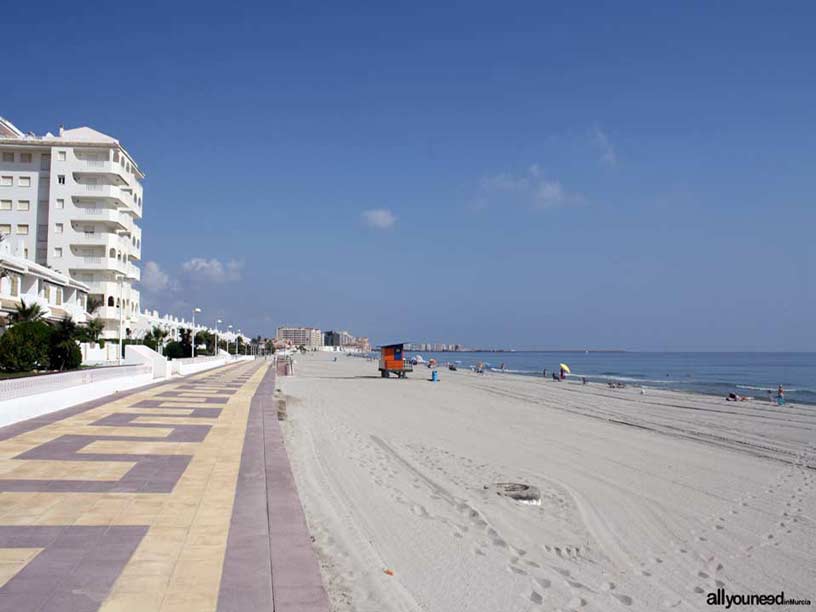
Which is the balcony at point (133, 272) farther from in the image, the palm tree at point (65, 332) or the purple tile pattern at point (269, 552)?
the purple tile pattern at point (269, 552)

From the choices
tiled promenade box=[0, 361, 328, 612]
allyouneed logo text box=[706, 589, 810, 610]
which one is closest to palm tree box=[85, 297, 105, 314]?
tiled promenade box=[0, 361, 328, 612]

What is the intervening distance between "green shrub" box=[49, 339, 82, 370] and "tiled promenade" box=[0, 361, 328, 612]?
30.5 ft

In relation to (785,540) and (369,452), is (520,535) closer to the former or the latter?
(785,540)

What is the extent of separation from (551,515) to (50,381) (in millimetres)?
10600

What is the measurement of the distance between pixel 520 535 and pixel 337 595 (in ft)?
8.40

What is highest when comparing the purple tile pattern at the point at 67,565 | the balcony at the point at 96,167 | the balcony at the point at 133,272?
the balcony at the point at 96,167

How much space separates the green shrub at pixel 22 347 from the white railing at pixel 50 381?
1.79 meters

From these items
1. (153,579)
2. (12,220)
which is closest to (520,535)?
(153,579)

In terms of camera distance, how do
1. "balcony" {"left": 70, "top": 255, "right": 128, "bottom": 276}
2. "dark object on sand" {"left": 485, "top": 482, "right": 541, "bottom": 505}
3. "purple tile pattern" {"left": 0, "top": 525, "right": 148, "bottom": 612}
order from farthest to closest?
"balcony" {"left": 70, "top": 255, "right": 128, "bottom": 276} → "dark object on sand" {"left": 485, "top": 482, "right": 541, "bottom": 505} → "purple tile pattern" {"left": 0, "top": 525, "right": 148, "bottom": 612}

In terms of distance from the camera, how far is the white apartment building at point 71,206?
43.9 metres

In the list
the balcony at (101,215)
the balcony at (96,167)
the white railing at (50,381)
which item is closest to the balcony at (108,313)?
the balcony at (101,215)

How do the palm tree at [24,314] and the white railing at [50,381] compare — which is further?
the palm tree at [24,314]

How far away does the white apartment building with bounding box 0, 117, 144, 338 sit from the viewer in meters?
43.9

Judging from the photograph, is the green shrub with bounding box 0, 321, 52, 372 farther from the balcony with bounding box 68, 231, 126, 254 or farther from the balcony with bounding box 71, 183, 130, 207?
the balcony with bounding box 71, 183, 130, 207
